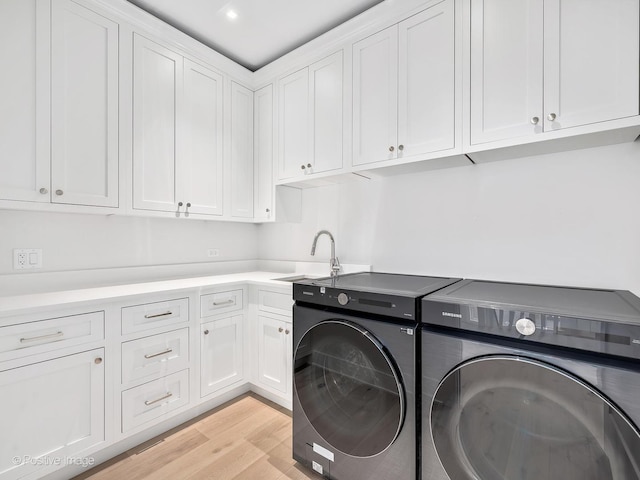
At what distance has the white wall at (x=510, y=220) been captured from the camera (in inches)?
56.4

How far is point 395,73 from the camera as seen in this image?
1.77 metres

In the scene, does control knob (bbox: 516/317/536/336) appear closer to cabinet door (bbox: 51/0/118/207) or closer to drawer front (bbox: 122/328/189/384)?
drawer front (bbox: 122/328/189/384)

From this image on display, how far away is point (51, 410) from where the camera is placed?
142 centimetres

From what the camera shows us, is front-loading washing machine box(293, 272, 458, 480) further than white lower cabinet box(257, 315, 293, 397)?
No

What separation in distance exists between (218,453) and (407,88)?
7.60 feet

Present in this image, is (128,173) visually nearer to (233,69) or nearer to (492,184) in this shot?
(233,69)

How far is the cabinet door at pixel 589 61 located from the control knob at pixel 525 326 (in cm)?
87

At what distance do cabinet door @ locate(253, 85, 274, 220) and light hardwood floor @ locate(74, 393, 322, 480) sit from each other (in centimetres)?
149

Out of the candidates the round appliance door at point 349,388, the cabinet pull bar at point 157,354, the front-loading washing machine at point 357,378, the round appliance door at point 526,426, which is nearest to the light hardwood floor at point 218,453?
the front-loading washing machine at point 357,378

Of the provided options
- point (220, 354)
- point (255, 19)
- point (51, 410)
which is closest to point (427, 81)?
point (255, 19)

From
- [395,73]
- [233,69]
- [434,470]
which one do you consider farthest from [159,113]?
[434,470]

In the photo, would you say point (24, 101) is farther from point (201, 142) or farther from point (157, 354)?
point (157, 354)

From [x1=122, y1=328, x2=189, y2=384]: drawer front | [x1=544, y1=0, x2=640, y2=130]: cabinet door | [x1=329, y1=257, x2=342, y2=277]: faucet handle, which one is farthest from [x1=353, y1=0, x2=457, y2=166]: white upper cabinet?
[x1=122, y1=328, x2=189, y2=384]: drawer front

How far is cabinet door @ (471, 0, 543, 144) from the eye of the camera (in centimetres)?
136
